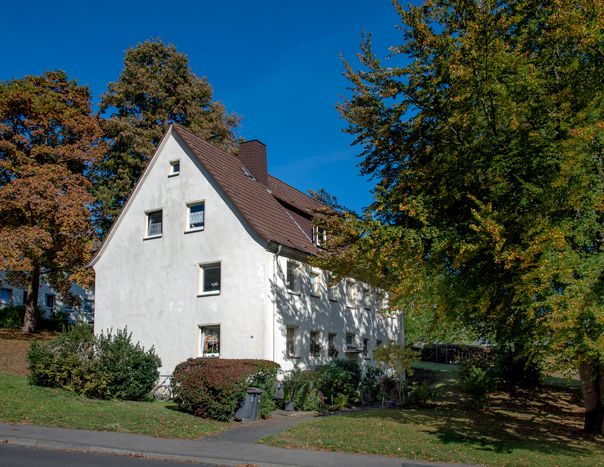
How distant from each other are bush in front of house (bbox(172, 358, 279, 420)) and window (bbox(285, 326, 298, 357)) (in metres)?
4.68

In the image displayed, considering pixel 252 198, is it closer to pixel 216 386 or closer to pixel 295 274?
pixel 295 274

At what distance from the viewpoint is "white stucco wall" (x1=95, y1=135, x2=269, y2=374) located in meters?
21.4

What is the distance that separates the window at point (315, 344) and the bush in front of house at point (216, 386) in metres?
6.30

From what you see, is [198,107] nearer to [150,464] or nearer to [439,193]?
[439,193]

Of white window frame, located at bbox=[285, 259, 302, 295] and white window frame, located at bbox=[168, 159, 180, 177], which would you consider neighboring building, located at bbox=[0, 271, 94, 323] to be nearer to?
white window frame, located at bbox=[168, 159, 180, 177]

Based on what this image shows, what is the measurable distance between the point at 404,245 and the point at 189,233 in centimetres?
1127

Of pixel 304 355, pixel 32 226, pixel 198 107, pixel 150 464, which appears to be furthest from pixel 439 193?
pixel 198 107

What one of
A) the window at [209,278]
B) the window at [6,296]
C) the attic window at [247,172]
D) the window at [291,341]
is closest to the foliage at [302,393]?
the window at [291,341]

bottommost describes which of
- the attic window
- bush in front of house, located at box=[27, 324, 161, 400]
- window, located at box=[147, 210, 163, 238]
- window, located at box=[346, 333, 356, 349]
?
bush in front of house, located at box=[27, 324, 161, 400]

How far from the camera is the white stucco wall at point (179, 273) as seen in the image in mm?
21438

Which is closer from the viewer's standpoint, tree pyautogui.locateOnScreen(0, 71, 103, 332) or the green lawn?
the green lawn

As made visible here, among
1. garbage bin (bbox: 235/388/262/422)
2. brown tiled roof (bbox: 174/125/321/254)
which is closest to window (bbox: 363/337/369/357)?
brown tiled roof (bbox: 174/125/321/254)

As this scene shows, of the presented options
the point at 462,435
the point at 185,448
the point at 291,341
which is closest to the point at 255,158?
the point at 291,341

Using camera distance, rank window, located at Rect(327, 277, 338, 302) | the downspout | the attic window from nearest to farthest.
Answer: the downspout → window, located at Rect(327, 277, 338, 302) → the attic window
